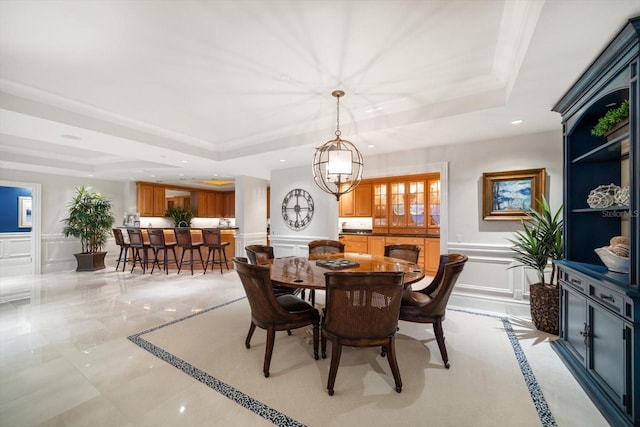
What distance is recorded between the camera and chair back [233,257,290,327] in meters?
2.17

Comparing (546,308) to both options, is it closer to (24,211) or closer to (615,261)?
(615,261)

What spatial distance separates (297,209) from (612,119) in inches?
186

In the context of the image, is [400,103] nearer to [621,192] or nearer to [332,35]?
[332,35]

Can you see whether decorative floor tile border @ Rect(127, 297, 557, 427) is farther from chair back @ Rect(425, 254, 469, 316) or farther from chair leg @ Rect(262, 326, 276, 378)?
chair back @ Rect(425, 254, 469, 316)

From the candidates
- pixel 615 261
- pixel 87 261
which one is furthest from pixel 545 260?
pixel 87 261

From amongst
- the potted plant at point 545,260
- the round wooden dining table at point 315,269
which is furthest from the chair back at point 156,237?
the potted plant at point 545,260

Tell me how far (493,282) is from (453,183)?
4.89 feet

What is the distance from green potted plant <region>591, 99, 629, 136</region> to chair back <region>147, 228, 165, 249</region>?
7180 mm

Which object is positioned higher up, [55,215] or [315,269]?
[55,215]

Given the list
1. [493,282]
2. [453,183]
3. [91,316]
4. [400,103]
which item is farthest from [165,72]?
[493,282]

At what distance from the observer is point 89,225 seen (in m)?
6.69

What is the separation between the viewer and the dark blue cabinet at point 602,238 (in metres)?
1.60

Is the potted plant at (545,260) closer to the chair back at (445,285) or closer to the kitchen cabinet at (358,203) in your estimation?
the chair back at (445,285)

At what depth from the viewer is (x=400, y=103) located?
3.26 metres
